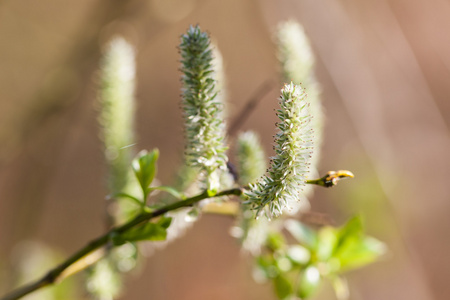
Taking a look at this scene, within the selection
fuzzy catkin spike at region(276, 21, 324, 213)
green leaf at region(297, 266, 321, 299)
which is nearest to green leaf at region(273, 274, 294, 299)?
green leaf at region(297, 266, 321, 299)

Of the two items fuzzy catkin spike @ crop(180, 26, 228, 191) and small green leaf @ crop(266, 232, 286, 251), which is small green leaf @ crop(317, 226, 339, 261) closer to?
small green leaf @ crop(266, 232, 286, 251)

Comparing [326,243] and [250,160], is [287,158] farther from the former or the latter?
[326,243]

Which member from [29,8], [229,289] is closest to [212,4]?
[29,8]

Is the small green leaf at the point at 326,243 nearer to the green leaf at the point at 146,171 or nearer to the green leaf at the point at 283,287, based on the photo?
the green leaf at the point at 283,287

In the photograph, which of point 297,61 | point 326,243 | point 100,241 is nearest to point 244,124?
point 326,243

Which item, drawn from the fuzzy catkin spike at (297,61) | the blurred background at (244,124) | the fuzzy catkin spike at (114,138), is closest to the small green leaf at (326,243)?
the fuzzy catkin spike at (297,61)

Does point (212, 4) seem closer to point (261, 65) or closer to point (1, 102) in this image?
point (261, 65)
